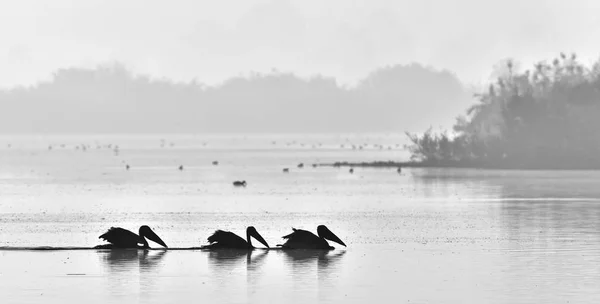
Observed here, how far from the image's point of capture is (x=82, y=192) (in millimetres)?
73562

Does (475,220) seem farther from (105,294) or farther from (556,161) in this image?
(556,161)

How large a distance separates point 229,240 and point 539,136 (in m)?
77.8

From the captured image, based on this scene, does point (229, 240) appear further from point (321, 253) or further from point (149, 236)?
point (321, 253)

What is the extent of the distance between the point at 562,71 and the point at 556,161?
68.6 feet

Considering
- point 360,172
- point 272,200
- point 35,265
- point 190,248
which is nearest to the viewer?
point 35,265

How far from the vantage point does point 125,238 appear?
36.2m

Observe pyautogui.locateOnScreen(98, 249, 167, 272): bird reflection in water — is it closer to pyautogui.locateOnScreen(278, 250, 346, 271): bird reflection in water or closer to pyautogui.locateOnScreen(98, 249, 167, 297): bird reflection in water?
pyautogui.locateOnScreen(98, 249, 167, 297): bird reflection in water

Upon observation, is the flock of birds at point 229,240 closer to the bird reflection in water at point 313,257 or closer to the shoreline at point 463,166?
the bird reflection in water at point 313,257

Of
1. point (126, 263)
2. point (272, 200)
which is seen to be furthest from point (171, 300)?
point (272, 200)

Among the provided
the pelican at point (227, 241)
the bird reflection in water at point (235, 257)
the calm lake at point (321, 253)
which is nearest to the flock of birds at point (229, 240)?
the pelican at point (227, 241)

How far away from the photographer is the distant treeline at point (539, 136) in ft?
352

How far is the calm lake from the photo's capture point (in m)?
27.8

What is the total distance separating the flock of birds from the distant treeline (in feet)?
229

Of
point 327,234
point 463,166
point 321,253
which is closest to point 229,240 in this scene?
point 321,253
